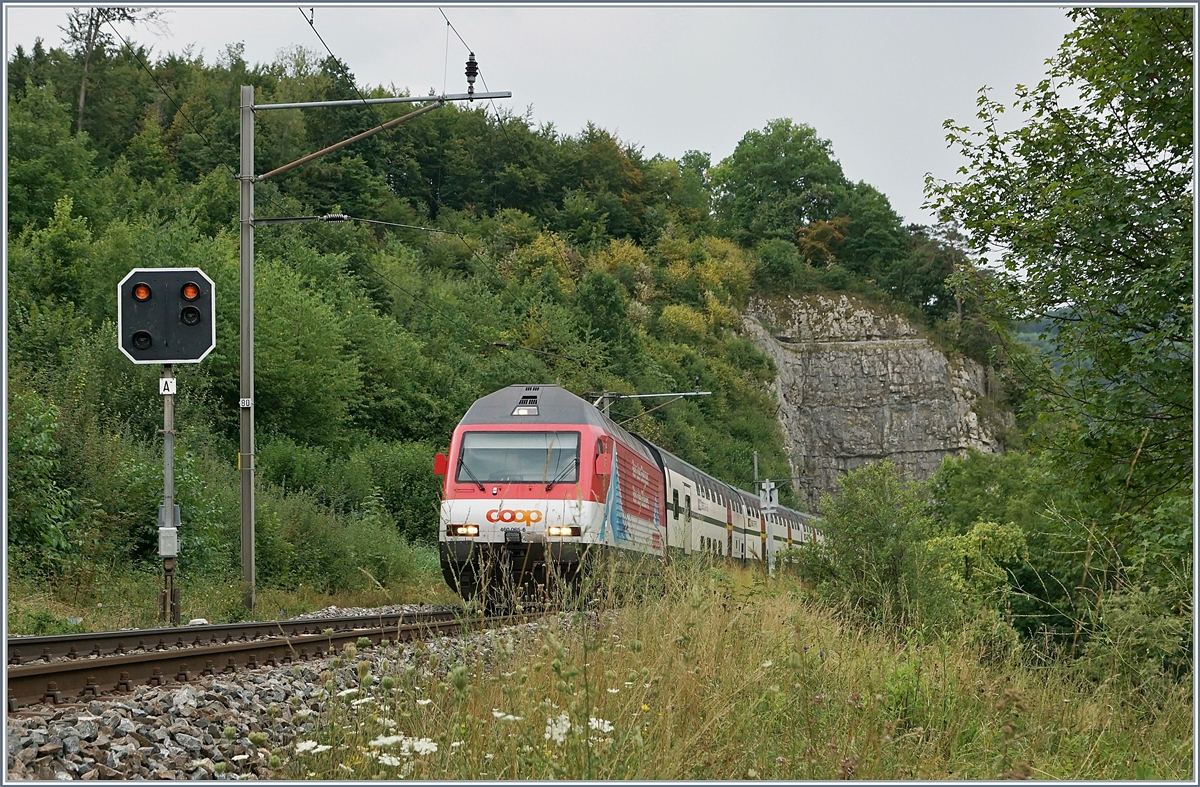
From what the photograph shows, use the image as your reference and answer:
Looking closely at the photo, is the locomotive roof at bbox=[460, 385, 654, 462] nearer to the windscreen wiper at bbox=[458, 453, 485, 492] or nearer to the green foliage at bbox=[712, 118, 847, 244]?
the windscreen wiper at bbox=[458, 453, 485, 492]

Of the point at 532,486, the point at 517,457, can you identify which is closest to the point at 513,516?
the point at 532,486

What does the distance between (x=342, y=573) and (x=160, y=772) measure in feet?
50.5

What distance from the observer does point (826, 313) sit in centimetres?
8044

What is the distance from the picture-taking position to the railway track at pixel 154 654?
265 inches

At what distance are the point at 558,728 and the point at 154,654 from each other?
4626 millimetres

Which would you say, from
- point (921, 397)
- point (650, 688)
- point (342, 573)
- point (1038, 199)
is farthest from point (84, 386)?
point (921, 397)

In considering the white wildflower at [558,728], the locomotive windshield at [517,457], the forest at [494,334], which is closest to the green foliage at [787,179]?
the forest at [494,334]

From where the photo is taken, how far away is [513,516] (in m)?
14.7

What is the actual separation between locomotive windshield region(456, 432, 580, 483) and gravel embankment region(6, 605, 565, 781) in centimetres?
805

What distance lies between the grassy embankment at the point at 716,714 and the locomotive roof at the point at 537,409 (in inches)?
314

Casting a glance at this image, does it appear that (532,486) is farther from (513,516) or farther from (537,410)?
(537,410)

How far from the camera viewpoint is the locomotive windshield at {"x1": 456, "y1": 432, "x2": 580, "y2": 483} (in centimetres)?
Result: 1535

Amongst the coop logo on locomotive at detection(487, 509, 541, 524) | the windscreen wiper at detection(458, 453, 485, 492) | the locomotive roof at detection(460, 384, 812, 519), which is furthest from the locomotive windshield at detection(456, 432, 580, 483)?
the coop logo on locomotive at detection(487, 509, 541, 524)

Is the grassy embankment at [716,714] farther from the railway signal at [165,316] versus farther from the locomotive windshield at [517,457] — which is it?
the locomotive windshield at [517,457]
